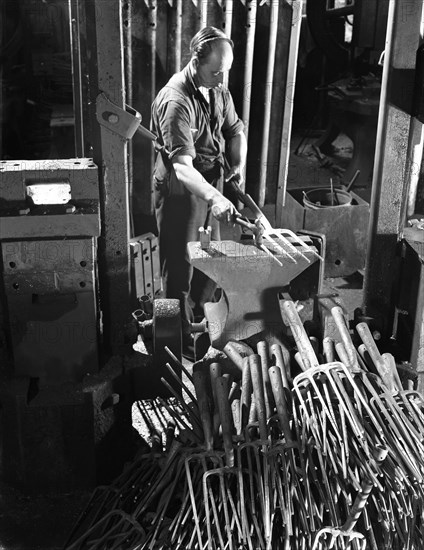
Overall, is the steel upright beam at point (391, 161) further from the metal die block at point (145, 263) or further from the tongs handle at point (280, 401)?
the metal die block at point (145, 263)

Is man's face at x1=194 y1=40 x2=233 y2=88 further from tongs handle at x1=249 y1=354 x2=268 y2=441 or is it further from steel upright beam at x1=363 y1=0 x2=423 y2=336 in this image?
tongs handle at x1=249 y1=354 x2=268 y2=441

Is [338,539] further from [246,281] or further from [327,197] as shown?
[327,197]

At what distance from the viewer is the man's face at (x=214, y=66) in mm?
4695

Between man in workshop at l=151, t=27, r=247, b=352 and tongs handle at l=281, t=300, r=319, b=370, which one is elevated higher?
man in workshop at l=151, t=27, r=247, b=352

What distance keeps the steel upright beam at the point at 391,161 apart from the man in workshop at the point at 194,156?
965 mm

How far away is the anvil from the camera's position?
156 inches

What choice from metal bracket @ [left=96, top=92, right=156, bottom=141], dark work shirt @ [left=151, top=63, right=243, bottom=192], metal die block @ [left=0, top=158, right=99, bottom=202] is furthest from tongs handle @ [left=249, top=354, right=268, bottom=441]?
dark work shirt @ [left=151, top=63, right=243, bottom=192]

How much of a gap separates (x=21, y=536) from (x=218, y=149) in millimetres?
2950

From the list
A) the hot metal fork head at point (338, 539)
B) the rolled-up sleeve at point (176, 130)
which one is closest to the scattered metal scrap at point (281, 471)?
the hot metal fork head at point (338, 539)

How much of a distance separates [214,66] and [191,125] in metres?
0.42

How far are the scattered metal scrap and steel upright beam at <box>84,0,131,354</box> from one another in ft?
1.21

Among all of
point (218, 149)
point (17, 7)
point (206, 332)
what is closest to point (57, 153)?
point (17, 7)

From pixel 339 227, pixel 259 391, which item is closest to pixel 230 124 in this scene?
pixel 339 227

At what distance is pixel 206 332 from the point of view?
4.41 meters
